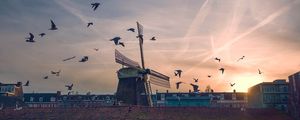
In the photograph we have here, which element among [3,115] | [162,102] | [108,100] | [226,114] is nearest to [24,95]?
[108,100]

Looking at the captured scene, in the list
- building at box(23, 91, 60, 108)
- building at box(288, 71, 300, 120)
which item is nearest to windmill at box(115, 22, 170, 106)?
building at box(288, 71, 300, 120)

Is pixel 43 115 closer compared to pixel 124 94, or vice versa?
pixel 43 115

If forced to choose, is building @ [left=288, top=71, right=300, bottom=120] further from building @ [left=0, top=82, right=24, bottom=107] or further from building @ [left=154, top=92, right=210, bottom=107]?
building @ [left=0, top=82, right=24, bottom=107]

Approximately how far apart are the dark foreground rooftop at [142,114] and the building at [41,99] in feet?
213

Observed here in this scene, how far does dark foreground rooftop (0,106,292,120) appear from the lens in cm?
3491

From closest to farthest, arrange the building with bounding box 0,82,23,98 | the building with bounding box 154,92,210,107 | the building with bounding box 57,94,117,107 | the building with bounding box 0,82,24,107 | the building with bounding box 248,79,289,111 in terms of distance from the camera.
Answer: the building with bounding box 248,79,289,111, the building with bounding box 0,82,24,107, the building with bounding box 0,82,23,98, the building with bounding box 154,92,210,107, the building with bounding box 57,94,117,107

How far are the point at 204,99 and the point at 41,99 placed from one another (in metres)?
49.7

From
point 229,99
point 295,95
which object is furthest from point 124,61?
point 229,99

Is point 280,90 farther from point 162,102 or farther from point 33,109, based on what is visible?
point 33,109

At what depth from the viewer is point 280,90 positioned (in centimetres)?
7200

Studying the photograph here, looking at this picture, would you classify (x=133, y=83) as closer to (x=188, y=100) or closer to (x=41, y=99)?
(x=188, y=100)

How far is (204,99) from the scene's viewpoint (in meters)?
88.3

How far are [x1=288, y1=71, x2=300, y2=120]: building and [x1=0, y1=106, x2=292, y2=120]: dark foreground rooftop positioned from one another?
542 centimetres

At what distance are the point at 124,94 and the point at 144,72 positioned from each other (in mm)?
4348
